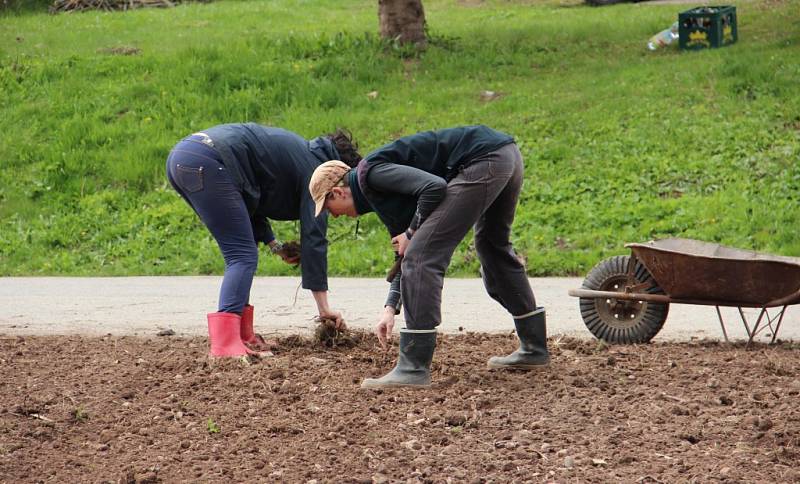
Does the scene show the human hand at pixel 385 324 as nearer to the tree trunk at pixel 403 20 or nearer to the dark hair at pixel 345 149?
the dark hair at pixel 345 149

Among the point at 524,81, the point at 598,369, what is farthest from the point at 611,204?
the point at 598,369

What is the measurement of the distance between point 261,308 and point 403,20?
8.68 m

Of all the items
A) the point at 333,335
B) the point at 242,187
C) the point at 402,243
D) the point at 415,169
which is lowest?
the point at 333,335

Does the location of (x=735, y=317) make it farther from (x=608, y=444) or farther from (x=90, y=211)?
(x=90, y=211)

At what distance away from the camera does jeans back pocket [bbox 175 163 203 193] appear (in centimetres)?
644

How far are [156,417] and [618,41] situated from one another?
44.5ft

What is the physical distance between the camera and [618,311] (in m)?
6.98

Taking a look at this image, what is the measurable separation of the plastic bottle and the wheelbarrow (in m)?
10.2

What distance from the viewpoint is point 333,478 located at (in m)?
4.54

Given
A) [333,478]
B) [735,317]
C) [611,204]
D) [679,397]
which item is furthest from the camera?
[611,204]

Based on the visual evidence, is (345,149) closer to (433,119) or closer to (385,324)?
(385,324)

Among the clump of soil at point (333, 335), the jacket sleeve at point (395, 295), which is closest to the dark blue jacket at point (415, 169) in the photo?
the jacket sleeve at point (395, 295)

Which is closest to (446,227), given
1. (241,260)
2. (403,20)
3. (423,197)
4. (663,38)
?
(423,197)

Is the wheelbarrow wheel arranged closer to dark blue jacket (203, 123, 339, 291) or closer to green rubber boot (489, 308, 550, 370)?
green rubber boot (489, 308, 550, 370)
